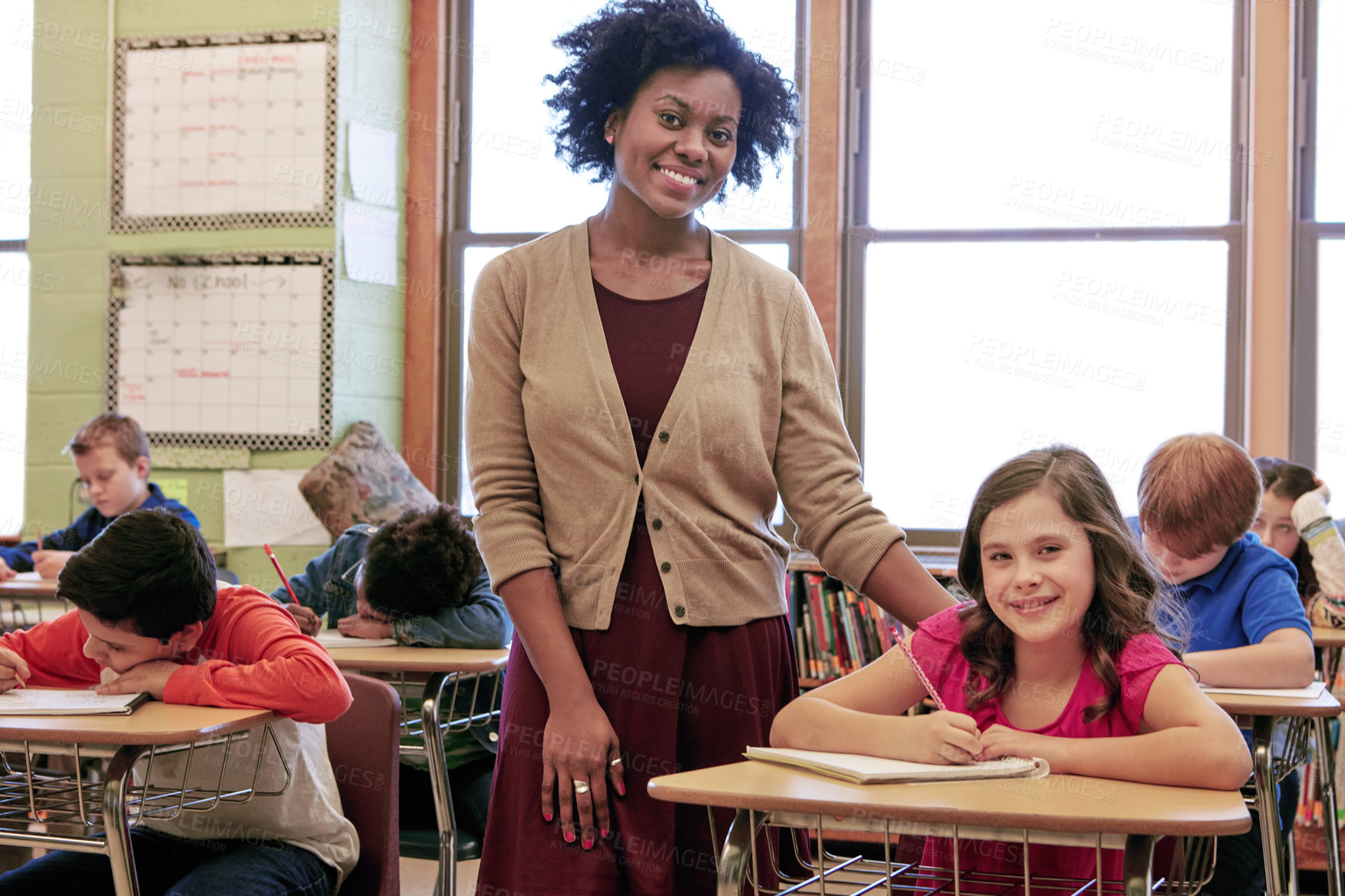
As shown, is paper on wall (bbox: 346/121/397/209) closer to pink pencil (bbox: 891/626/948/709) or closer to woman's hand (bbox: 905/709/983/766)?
pink pencil (bbox: 891/626/948/709)

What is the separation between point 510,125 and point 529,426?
2926 mm

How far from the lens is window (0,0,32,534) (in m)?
4.21

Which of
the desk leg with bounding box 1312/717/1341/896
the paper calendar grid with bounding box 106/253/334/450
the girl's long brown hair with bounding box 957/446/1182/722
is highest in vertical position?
the paper calendar grid with bounding box 106/253/334/450

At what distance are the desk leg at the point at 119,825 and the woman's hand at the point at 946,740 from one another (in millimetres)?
907

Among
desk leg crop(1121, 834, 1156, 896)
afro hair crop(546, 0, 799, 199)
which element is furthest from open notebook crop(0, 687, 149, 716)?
desk leg crop(1121, 834, 1156, 896)

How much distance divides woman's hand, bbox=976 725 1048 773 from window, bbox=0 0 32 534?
382cm

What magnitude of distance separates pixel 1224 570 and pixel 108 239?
3327mm

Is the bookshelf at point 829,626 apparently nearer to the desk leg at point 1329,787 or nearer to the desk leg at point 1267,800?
the desk leg at point 1329,787

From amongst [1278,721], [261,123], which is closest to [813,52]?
[261,123]

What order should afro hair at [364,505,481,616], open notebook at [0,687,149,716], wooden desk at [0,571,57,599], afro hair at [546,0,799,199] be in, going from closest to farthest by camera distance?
afro hair at [546,0,799,199] → open notebook at [0,687,149,716] → afro hair at [364,505,481,616] → wooden desk at [0,571,57,599]

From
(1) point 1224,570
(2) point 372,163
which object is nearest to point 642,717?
(1) point 1224,570

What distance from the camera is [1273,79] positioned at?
3.64 m

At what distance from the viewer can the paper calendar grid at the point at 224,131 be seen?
3.70 metres

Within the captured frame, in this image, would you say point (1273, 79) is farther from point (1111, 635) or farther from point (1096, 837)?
point (1096, 837)
